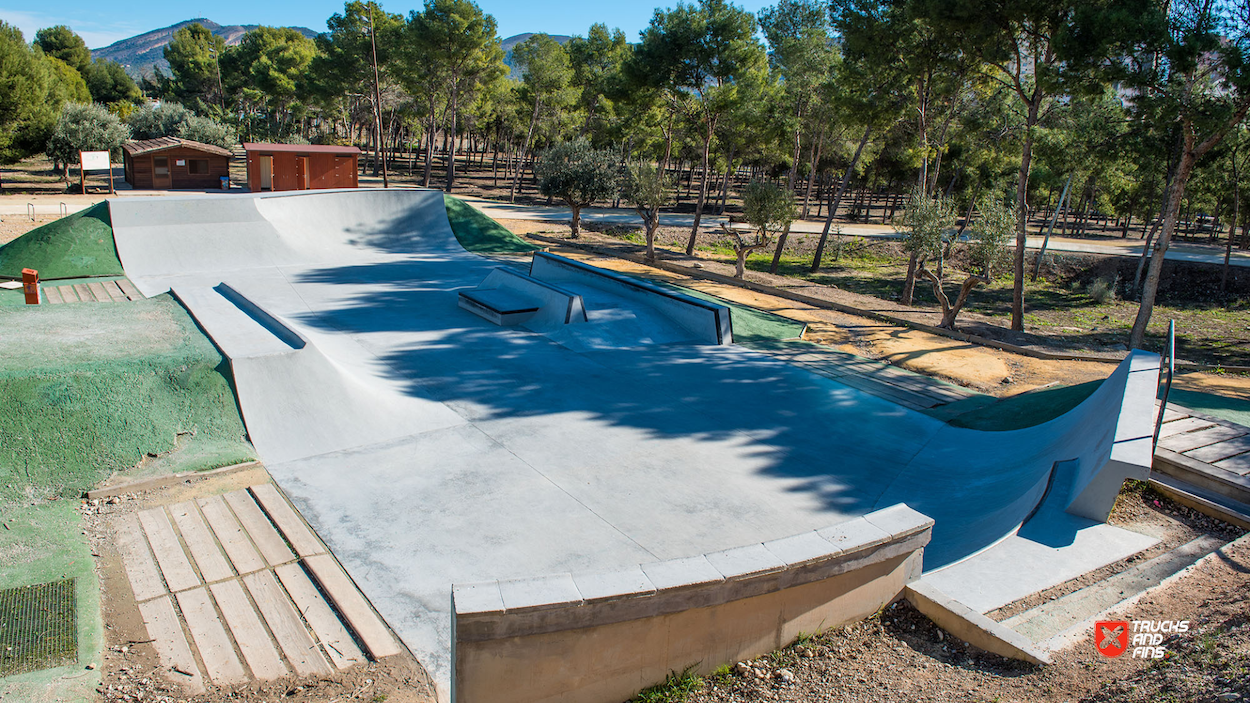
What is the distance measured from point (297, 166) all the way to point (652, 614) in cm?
2816

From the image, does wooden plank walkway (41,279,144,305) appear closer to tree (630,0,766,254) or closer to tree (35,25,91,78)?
tree (630,0,766,254)

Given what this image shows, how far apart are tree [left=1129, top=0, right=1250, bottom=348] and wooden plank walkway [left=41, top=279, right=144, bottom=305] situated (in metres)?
20.0

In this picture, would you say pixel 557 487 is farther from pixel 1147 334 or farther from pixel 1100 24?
pixel 1147 334

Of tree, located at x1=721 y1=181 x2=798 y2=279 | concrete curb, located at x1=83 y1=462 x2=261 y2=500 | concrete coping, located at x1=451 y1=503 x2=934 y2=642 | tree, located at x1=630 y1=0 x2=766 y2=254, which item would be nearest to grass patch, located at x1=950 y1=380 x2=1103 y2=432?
concrete coping, located at x1=451 y1=503 x2=934 y2=642

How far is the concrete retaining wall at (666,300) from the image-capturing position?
13273 mm

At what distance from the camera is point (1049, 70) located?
48.0 ft

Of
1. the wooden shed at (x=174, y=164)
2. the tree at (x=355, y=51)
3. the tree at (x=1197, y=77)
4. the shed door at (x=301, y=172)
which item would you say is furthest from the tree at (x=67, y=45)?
the tree at (x=1197, y=77)

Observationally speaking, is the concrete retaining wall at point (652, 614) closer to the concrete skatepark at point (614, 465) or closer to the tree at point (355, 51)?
the concrete skatepark at point (614, 465)

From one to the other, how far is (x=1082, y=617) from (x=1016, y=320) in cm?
1528

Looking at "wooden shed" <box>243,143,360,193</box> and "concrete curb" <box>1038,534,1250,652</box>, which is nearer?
"concrete curb" <box>1038,534,1250,652</box>

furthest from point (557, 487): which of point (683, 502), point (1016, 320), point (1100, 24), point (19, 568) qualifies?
point (1016, 320)

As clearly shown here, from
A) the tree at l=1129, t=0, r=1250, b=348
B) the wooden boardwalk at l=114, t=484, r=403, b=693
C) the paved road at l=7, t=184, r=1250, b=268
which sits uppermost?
→ the tree at l=1129, t=0, r=1250, b=348

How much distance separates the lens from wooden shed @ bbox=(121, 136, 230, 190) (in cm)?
2947

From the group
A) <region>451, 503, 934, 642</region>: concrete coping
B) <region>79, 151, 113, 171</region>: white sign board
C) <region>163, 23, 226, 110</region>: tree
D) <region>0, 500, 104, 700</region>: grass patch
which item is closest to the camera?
<region>451, 503, 934, 642</region>: concrete coping
